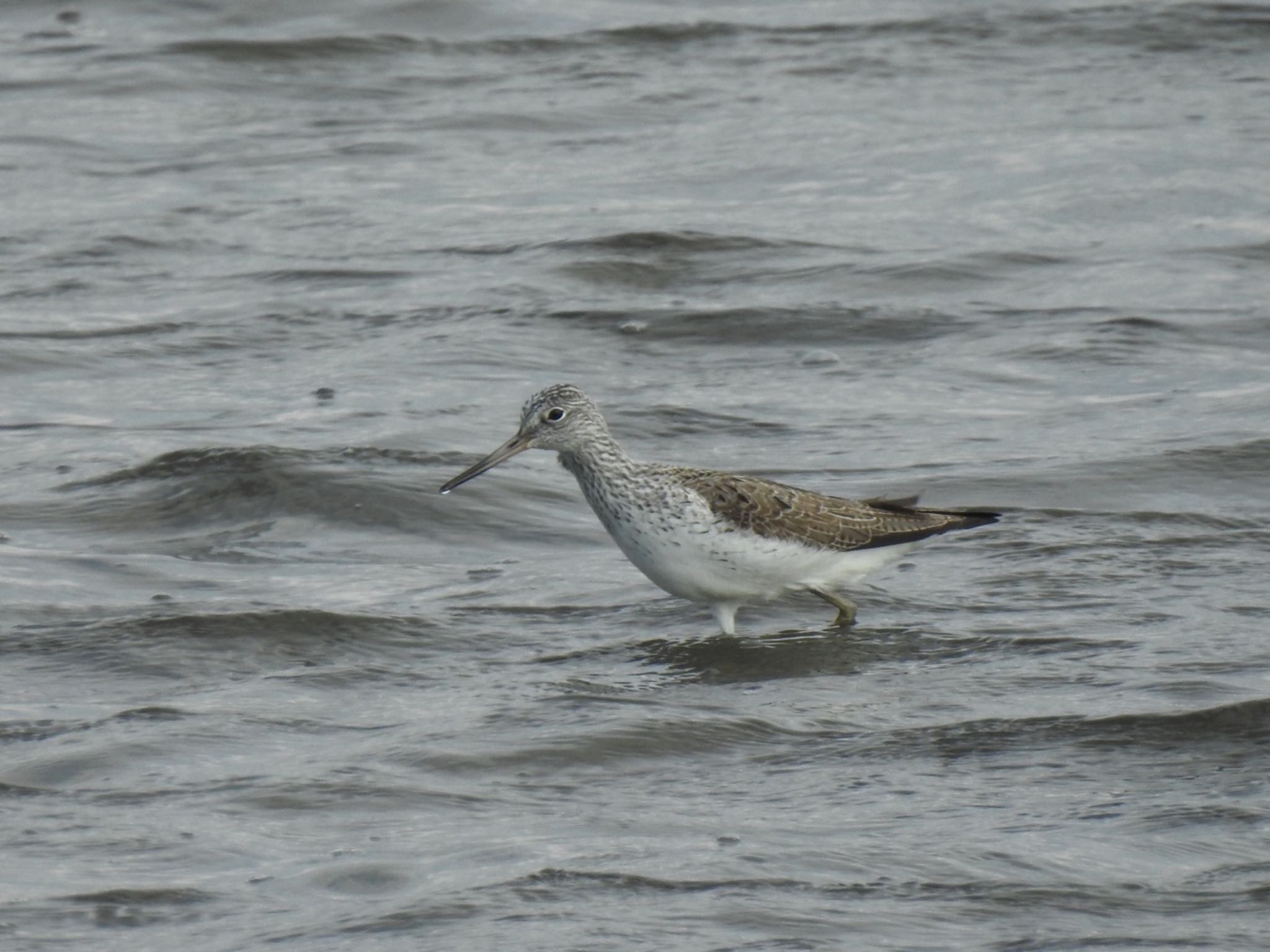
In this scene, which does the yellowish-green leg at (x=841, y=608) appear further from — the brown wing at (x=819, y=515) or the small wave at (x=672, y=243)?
the small wave at (x=672, y=243)

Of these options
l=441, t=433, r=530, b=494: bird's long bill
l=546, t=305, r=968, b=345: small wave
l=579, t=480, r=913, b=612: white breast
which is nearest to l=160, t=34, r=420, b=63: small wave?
l=546, t=305, r=968, b=345: small wave

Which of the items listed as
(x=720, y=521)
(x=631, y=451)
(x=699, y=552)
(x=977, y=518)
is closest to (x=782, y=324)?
(x=631, y=451)

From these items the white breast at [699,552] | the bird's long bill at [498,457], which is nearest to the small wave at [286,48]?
the bird's long bill at [498,457]

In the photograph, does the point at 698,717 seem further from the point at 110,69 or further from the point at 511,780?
the point at 110,69

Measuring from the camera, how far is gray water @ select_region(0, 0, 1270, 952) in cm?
636

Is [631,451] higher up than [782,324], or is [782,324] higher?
[782,324]

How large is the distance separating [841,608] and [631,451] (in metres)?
2.35

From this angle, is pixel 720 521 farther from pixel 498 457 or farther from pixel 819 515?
pixel 498 457

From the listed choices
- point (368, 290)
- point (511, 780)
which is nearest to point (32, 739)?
point (511, 780)

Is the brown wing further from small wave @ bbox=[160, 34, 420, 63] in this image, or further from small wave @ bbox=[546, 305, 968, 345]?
small wave @ bbox=[160, 34, 420, 63]

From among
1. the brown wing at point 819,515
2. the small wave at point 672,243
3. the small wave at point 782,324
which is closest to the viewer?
the brown wing at point 819,515

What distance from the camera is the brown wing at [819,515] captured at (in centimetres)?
866

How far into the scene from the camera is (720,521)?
8.57 meters

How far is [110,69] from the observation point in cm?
1852
